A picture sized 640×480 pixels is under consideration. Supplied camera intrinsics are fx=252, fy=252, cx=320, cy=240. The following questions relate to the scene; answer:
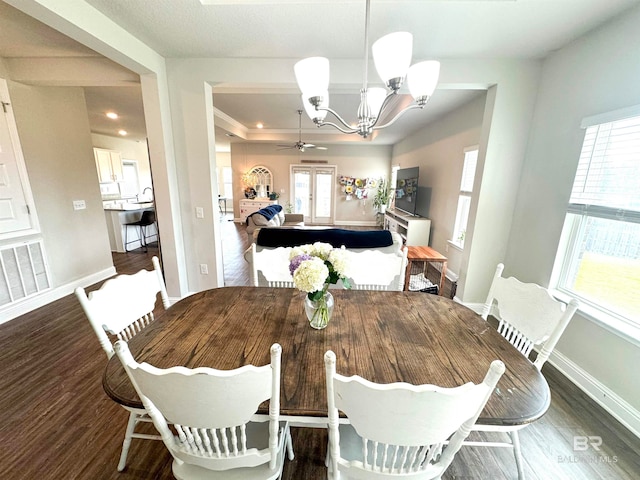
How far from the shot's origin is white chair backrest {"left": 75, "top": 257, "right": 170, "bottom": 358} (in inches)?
44.0

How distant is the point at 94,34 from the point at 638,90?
3.72m


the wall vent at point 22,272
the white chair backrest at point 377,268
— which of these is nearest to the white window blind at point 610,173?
the white chair backrest at point 377,268

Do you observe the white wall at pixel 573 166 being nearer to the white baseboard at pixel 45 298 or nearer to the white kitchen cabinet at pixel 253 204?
the white baseboard at pixel 45 298

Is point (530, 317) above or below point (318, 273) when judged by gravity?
below

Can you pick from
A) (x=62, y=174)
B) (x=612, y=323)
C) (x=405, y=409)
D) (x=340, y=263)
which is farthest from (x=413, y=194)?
(x=62, y=174)

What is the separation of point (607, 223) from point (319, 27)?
103 inches

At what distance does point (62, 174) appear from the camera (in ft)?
10.3

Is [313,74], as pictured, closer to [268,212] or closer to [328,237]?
[328,237]

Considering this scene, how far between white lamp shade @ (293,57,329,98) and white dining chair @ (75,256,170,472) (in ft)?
4.49

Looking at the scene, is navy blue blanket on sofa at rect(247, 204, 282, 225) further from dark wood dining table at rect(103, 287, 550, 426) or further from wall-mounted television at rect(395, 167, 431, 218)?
dark wood dining table at rect(103, 287, 550, 426)

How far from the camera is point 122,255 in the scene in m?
4.82

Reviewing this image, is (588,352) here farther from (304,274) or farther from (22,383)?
(22,383)

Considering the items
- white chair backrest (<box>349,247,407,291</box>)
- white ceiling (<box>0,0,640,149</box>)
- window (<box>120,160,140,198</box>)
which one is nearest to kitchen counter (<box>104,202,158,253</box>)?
white ceiling (<box>0,0,640,149</box>)

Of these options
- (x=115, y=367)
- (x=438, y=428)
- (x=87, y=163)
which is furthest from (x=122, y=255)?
(x=438, y=428)
